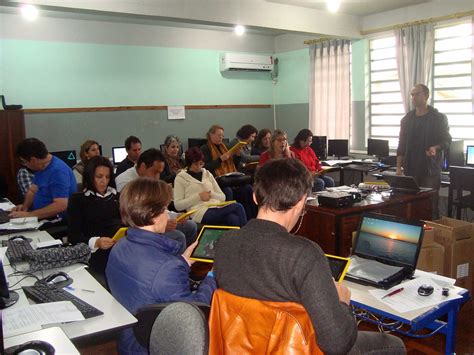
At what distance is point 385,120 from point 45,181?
18.4 feet

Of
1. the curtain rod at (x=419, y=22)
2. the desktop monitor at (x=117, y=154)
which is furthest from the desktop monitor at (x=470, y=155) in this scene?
the desktop monitor at (x=117, y=154)

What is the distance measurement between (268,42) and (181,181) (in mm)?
5716

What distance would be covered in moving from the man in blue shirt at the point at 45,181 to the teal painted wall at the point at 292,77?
582 cm

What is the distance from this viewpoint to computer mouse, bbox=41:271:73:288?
219 centimetres

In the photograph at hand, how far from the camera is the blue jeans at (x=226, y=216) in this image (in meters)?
4.27

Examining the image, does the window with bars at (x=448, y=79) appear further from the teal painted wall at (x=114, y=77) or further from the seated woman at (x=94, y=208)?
the seated woman at (x=94, y=208)

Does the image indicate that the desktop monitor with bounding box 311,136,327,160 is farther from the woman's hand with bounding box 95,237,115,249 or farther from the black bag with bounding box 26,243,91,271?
the black bag with bounding box 26,243,91,271

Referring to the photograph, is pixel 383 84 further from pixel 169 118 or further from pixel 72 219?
pixel 72 219

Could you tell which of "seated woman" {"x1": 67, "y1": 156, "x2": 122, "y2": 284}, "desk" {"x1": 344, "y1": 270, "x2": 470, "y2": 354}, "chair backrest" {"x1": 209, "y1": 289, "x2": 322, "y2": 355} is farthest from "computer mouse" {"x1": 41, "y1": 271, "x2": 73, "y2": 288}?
"desk" {"x1": 344, "y1": 270, "x2": 470, "y2": 354}

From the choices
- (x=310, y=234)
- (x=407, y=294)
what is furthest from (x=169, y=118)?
(x=407, y=294)

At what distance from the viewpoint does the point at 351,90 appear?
770 centimetres

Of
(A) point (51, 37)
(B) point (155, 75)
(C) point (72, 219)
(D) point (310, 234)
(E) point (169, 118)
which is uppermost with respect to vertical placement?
(A) point (51, 37)

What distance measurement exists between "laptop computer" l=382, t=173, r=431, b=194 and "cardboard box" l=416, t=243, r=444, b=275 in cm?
117

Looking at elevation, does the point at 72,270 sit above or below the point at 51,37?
below
